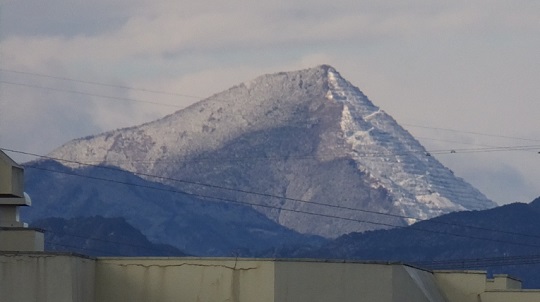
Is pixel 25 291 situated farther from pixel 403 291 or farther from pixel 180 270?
pixel 403 291

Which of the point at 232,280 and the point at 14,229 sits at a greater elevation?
the point at 14,229

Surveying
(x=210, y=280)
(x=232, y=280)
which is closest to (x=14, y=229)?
(x=210, y=280)

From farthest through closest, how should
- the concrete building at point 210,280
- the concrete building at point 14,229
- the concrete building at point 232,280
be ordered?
the concrete building at point 14,229, the concrete building at point 232,280, the concrete building at point 210,280

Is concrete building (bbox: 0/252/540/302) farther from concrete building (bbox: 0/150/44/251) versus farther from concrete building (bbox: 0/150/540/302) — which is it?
concrete building (bbox: 0/150/44/251)

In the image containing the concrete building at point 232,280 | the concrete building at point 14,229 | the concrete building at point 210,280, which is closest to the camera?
the concrete building at point 210,280

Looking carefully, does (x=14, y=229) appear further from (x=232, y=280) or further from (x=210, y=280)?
(x=232, y=280)

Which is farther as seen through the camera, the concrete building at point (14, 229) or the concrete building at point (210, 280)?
the concrete building at point (14, 229)

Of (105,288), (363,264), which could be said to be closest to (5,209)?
(105,288)

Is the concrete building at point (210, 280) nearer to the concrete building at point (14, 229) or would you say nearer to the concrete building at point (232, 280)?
the concrete building at point (232, 280)

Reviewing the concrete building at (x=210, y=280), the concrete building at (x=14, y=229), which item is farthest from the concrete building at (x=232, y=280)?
the concrete building at (x=14, y=229)

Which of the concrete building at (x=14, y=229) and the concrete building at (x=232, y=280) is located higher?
the concrete building at (x=14, y=229)

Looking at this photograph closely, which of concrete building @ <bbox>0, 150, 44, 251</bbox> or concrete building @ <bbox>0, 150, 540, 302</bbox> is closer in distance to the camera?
concrete building @ <bbox>0, 150, 540, 302</bbox>

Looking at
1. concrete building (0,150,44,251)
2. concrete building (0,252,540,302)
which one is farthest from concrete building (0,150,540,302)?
concrete building (0,150,44,251)

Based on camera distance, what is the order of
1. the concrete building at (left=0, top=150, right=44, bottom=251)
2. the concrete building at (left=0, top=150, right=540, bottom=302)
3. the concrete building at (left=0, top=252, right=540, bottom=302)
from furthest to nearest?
the concrete building at (left=0, top=150, right=44, bottom=251) → the concrete building at (left=0, top=252, right=540, bottom=302) → the concrete building at (left=0, top=150, right=540, bottom=302)
